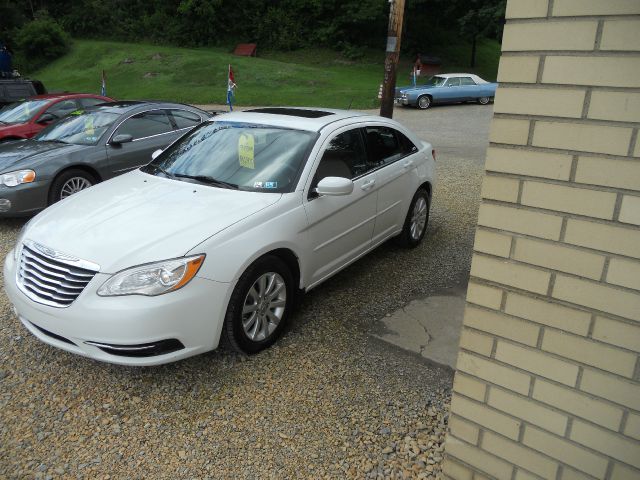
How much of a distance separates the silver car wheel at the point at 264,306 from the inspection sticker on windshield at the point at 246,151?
3.17ft

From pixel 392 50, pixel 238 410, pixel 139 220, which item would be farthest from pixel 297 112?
pixel 392 50

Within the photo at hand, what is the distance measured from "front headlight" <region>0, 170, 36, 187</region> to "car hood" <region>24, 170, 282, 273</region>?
8.09ft

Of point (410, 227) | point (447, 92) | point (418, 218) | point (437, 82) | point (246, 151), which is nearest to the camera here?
point (246, 151)

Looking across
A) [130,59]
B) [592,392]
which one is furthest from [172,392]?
[130,59]

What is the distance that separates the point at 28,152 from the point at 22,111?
3.32 metres

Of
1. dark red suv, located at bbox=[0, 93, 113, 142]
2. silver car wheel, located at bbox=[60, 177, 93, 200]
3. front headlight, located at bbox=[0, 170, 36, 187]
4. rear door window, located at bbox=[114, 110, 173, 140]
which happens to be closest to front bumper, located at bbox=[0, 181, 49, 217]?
front headlight, located at bbox=[0, 170, 36, 187]

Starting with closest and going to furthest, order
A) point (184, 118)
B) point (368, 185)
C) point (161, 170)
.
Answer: point (161, 170) < point (368, 185) < point (184, 118)

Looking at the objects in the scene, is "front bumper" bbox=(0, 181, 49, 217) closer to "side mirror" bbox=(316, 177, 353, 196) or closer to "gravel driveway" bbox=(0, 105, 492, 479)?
"gravel driveway" bbox=(0, 105, 492, 479)

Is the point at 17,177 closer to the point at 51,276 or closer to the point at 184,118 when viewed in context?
the point at 184,118

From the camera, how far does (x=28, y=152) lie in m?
6.41

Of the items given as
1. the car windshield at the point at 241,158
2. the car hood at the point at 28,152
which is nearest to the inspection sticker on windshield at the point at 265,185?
the car windshield at the point at 241,158

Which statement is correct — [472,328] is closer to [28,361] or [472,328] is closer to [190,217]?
[190,217]

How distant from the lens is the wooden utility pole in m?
9.13

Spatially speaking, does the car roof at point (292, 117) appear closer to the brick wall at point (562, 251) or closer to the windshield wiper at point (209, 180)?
the windshield wiper at point (209, 180)
